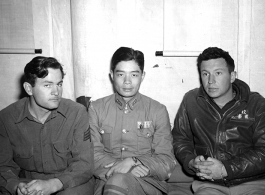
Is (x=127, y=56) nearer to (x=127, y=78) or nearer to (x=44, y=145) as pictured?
(x=127, y=78)

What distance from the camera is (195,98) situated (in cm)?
251

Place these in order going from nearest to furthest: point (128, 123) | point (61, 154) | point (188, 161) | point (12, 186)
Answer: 1. point (12, 186)
2. point (61, 154)
3. point (188, 161)
4. point (128, 123)

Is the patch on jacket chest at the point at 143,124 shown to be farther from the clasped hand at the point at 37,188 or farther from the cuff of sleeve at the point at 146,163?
the clasped hand at the point at 37,188

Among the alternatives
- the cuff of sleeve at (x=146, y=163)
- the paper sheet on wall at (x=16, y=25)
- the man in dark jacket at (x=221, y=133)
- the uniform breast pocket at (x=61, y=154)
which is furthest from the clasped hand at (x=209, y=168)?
the paper sheet on wall at (x=16, y=25)

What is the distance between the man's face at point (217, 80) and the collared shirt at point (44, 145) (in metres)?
1.29

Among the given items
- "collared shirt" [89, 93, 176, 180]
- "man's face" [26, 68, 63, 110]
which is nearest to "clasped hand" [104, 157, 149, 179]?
"collared shirt" [89, 93, 176, 180]

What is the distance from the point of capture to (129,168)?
6.86ft

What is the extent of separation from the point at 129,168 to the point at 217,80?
120cm

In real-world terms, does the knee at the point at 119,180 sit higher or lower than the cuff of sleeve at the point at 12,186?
higher

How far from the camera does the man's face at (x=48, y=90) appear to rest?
84.5 inches

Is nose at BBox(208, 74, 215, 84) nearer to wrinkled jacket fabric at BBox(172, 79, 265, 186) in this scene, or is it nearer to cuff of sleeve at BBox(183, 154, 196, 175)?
wrinkled jacket fabric at BBox(172, 79, 265, 186)

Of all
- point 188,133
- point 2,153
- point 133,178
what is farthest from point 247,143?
point 2,153

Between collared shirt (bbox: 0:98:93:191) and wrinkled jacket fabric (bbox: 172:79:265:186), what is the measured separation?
966 mm

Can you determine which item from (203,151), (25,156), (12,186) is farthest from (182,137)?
(12,186)
